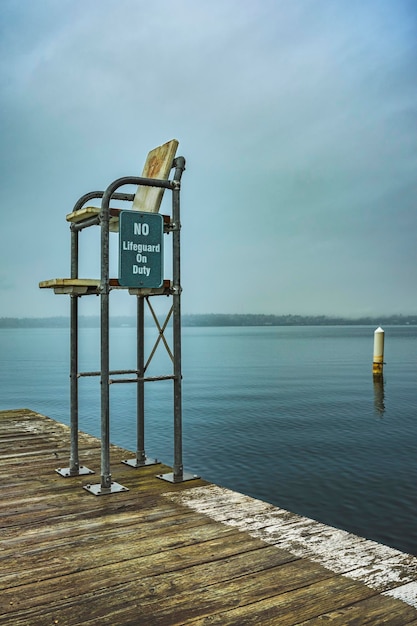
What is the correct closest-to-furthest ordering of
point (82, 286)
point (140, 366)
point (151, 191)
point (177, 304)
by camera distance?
point (82, 286) < point (177, 304) < point (151, 191) < point (140, 366)

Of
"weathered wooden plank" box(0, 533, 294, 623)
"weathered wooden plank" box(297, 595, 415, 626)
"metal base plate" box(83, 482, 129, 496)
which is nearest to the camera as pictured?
"weathered wooden plank" box(297, 595, 415, 626)

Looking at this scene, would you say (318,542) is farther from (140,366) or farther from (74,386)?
(74,386)

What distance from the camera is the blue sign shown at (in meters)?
4.98

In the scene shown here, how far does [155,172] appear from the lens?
5.37 meters

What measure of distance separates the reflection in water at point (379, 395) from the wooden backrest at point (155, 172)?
13279 mm

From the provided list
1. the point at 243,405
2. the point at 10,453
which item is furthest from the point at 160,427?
the point at 10,453

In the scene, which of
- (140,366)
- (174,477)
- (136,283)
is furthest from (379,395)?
(136,283)

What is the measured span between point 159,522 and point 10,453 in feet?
10.1

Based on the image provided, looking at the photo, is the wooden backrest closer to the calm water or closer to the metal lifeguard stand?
the metal lifeguard stand

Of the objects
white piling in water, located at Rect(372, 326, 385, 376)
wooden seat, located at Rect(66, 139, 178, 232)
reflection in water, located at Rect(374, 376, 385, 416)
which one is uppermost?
wooden seat, located at Rect(66, 139, 178, 232)

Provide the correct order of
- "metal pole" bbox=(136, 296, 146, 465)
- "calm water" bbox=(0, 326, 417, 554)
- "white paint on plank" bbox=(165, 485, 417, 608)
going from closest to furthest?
"white paint on plank" bbox=(165, 485, 417, 608) → "metal pole" bbox=(136, 296, 146, 465) → "calm water" bbox=(0, 326, 417, 554)

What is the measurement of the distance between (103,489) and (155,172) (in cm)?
281

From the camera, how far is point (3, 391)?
25859 mm

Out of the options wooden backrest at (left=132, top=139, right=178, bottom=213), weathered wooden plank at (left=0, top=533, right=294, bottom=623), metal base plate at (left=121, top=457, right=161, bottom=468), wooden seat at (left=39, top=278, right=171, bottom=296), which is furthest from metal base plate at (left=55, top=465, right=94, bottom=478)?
wooden backrest at (left=132, top=139, right=178, bottom=213)
